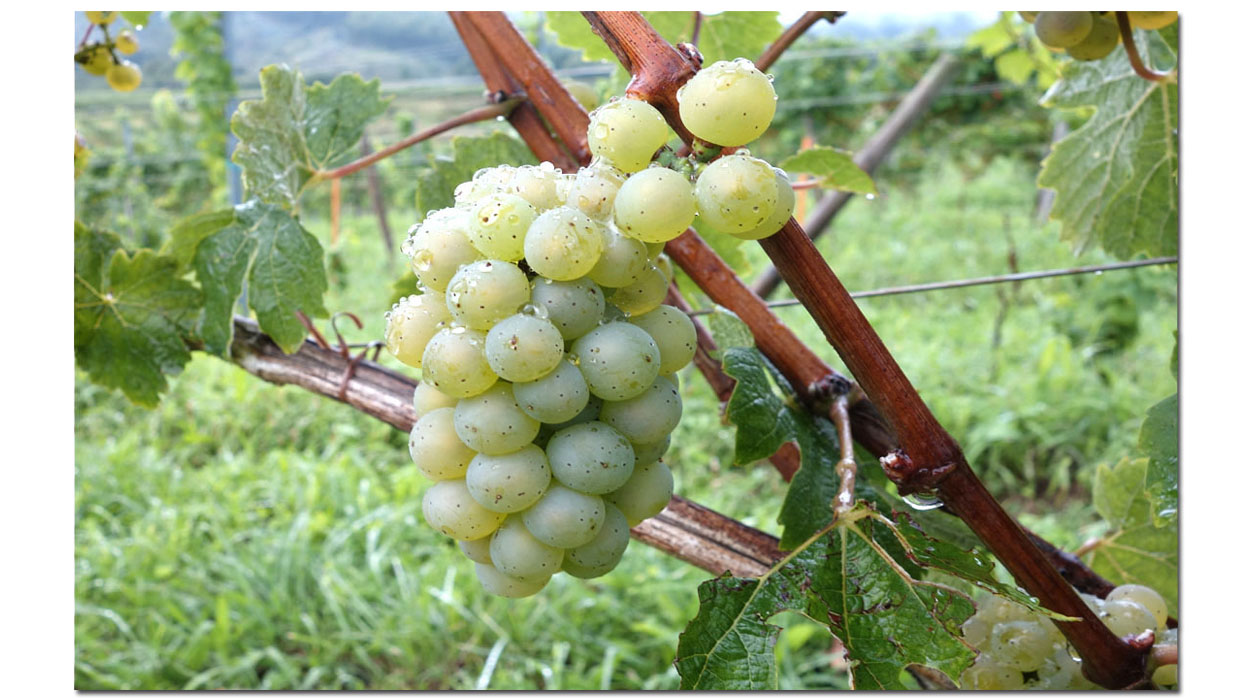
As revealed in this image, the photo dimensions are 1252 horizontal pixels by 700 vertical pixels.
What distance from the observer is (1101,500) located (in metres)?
0.82

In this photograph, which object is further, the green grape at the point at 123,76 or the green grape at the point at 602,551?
the green grape at the point at 123,76

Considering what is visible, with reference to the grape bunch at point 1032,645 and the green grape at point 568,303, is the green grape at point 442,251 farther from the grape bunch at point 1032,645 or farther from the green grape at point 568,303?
the grape bunch at point 1032,645

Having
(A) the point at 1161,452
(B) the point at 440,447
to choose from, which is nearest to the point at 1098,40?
(A) the point at 1161,452

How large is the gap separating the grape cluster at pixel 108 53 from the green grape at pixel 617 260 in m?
0.87

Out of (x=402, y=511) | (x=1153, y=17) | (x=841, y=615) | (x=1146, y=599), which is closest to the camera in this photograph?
(x=841, y=615)

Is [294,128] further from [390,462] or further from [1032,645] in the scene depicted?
[390,462]

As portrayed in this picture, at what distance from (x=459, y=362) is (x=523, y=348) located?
0.04 metres

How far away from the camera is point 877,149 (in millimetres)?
1711

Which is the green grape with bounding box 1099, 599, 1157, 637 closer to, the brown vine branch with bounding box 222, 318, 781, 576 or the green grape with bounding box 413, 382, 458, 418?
the brown vine branch with bounding box 222, 318, 781, 576

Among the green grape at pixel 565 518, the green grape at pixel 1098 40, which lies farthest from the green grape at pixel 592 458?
the green grape at pixel 1098 40

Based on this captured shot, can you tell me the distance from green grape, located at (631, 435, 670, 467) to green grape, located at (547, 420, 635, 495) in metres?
0.02

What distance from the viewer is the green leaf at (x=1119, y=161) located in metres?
0.92
